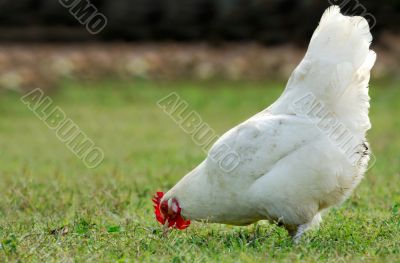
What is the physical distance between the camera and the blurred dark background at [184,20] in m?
22.2

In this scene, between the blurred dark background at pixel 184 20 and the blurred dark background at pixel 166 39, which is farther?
the blurred dark background at pixel 184 20

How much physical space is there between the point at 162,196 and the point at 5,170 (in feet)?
16.7

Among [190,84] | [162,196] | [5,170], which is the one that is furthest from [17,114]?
[162,196]

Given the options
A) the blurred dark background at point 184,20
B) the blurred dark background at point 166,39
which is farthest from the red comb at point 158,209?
the blurred dark background at point 184,20

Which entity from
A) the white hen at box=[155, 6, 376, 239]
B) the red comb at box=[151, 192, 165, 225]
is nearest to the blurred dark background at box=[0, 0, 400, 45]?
the white hen at box=[155, 6, 376, 239]

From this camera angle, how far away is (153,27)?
79.5 feet
